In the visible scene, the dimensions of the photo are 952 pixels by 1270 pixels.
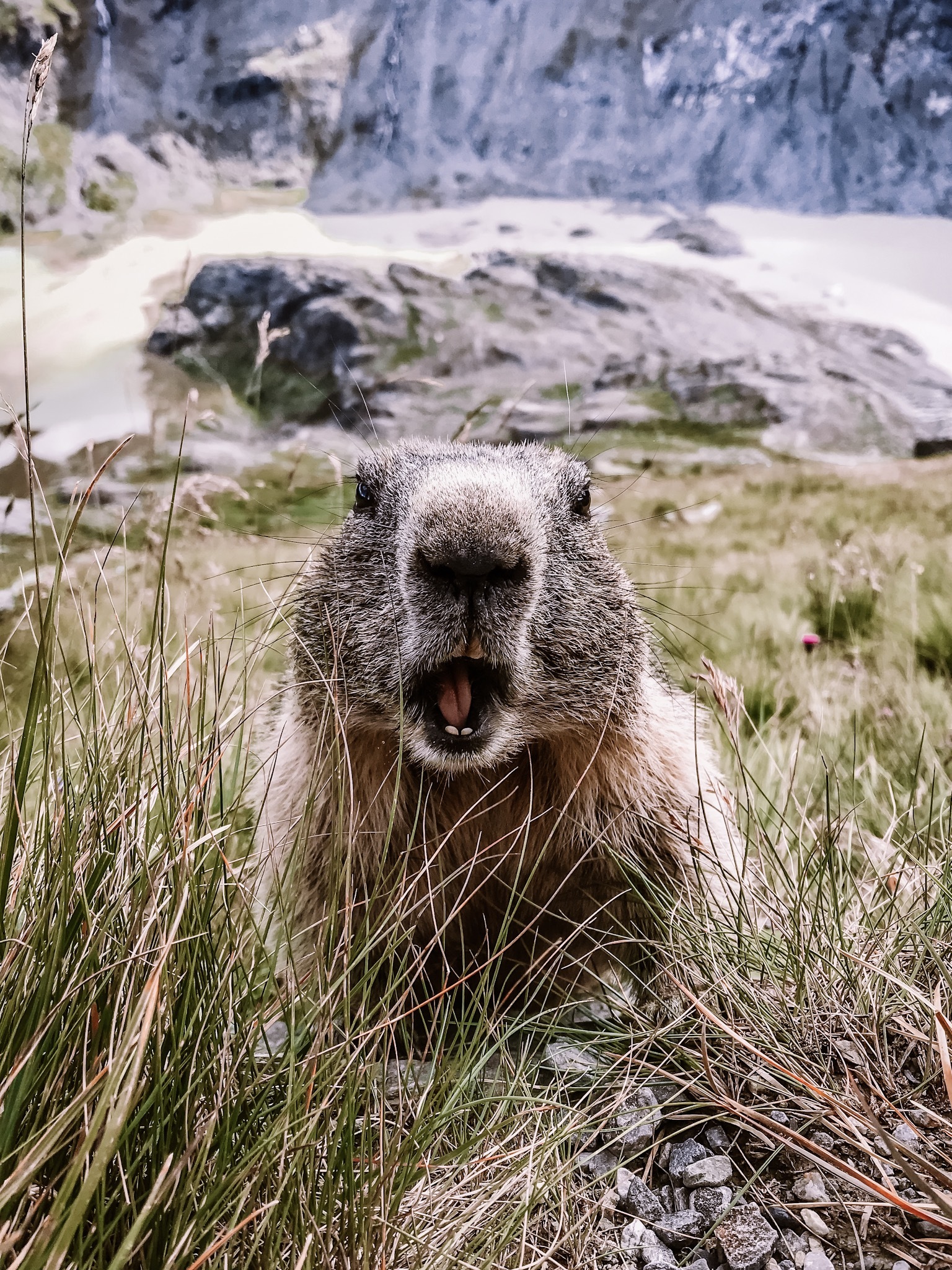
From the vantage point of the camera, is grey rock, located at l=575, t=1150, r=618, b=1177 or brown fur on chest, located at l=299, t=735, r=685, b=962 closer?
grey rock, located at l=575, t=1150, r=618, b=1177

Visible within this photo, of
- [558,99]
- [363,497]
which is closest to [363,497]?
[363,497]

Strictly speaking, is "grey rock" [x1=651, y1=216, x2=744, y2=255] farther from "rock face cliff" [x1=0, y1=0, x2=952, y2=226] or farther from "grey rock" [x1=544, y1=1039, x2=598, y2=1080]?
"grey rock" [x1=544, y1=1039, x2=598, y2=1080]

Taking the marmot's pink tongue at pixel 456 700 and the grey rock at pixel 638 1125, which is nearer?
the grey rock at pixel 638 1125

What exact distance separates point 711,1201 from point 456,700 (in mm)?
1017

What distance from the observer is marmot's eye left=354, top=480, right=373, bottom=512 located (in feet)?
7.91

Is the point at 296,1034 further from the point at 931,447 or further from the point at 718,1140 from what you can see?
the point at 931,447

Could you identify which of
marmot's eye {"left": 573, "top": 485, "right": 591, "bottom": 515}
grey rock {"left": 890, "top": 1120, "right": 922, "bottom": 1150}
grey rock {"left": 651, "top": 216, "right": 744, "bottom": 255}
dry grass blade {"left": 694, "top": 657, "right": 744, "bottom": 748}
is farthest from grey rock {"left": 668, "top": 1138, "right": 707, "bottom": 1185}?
grey rock {"left": 651, "top": 216, "right": 744, "bottom": 255}

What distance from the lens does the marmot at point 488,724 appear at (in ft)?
6.39

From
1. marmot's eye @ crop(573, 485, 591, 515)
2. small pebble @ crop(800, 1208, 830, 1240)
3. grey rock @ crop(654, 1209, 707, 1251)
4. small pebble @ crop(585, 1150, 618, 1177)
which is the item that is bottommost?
small pebble @ crop(585, 1150, 618, 1177)

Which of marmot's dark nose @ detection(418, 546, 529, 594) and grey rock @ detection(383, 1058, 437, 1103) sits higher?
marmot's dark nose @ detection(418, 546, 529, 594)

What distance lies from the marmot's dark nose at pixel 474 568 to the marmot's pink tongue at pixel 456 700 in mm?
208

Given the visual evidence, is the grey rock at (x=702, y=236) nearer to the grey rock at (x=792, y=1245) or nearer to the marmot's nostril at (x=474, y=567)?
the marmot's nostril at (x=474, y=567)

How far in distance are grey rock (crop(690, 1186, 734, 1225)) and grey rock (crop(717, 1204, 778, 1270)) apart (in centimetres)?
2

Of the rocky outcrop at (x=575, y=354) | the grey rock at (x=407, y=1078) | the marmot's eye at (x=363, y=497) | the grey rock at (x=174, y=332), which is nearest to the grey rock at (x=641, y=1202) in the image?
the grey rock at (x=407, y=1078)
